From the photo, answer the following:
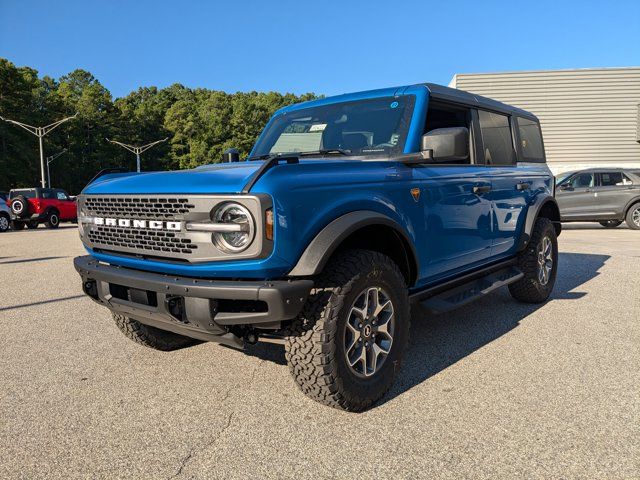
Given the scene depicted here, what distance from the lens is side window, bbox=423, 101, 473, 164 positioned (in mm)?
3783

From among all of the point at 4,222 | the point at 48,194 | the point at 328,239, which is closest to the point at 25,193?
the point at 48,194

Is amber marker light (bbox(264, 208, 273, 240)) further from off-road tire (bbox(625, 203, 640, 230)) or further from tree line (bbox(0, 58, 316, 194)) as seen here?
tree line (bbox(0, 58, 316, 194))

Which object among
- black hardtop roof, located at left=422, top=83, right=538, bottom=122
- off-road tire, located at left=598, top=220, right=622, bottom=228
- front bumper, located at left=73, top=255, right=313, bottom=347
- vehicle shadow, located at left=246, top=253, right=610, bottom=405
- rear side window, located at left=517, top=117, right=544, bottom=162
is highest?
black hardtop roof, located at left=422, top=83, right=538, bottom=122

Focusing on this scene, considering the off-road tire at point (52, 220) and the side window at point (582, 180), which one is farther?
the off-road tire at point (52, 220)

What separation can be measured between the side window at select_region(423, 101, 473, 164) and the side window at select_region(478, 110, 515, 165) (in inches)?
10.0

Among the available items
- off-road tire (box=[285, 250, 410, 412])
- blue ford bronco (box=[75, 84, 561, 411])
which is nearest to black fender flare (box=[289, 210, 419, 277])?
blue ford bronco (box=[75, 84, 561, 411])

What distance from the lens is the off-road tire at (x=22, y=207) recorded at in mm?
20234

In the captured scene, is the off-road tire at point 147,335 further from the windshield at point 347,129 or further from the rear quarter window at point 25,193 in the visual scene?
the rear quarter window at point 25,193

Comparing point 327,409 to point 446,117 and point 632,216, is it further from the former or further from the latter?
point 632,216

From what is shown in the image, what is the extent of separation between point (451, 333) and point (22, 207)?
67.7 ft

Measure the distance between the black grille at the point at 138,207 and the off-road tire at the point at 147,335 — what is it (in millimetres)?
906

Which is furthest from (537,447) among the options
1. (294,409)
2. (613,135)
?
(613,135)

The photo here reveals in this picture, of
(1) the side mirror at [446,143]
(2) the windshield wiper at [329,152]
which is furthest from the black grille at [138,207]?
(1) the side mirror at [446,143]

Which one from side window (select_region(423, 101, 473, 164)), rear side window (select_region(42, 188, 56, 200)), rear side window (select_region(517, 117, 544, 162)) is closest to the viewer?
side window (select_region(423, 101, 473, 164))
